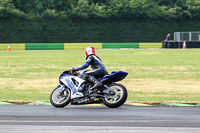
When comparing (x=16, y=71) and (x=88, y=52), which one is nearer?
(x=88, y=52)

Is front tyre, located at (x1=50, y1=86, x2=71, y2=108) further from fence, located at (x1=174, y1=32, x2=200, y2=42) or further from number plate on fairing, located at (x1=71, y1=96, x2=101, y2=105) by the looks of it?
fence, located at (x1=174, y1=32, x2=200, y2=42)

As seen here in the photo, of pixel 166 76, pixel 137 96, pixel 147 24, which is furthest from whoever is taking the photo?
pixel 147 24

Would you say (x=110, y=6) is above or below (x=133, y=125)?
above

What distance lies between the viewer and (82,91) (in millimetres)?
11086

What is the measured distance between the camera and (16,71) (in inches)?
962

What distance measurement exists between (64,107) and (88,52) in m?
1.41

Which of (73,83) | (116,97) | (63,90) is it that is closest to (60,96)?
(63,90)

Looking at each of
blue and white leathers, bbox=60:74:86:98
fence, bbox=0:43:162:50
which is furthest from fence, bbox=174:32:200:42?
blue and white leathers, bbox=60:74:86:98

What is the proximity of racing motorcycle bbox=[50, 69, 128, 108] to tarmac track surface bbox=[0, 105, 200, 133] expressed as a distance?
187mm

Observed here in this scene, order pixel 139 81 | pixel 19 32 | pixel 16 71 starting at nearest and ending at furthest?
pixel 139 81 → pixel 16 71 → pixel 19 32

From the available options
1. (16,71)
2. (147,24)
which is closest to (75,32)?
(147,24)

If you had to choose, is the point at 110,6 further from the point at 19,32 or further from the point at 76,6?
the point at 19,32


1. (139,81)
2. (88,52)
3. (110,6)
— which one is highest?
(110,6)

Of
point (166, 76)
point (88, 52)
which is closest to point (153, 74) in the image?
point (166, 76)
